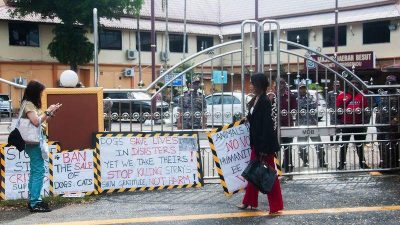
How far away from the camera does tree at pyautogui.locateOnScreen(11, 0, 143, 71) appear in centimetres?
2941

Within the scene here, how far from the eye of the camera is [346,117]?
924cm

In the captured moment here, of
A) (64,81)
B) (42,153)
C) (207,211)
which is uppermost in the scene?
(64,81)

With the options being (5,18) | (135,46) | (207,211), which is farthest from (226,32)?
(207,211)

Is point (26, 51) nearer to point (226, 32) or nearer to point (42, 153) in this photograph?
point (226, 32)

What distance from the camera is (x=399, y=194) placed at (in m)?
7.65

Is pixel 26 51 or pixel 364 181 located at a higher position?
pixel 26 51

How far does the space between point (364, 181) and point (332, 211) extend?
217 cm

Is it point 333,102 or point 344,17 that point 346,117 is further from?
point 344,17

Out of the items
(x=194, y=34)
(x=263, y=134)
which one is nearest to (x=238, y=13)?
(x=194, y=34)

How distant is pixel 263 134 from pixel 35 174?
2943 millimetres

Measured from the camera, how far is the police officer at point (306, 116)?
29.2 ft

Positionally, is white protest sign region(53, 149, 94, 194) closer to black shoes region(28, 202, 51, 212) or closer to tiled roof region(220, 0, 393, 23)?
black shoes region(28, 202, 51, 212)

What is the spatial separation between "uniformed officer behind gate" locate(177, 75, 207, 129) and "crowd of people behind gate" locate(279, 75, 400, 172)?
132 cm

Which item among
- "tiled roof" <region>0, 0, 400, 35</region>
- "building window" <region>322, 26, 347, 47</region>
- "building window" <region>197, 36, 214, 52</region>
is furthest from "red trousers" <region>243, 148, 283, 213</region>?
"building window" <region>197, 36, 214, 52</region>
